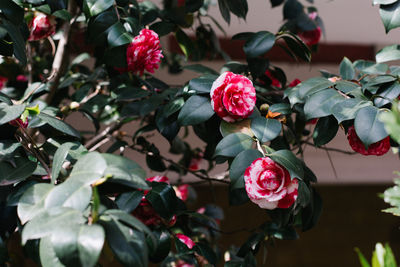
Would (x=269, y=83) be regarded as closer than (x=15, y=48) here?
No

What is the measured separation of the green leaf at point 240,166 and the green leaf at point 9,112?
1.13 ft

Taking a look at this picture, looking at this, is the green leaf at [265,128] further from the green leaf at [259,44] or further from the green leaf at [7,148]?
the green leaf at [7,148]

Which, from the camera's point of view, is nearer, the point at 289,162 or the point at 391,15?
the point at 289,162

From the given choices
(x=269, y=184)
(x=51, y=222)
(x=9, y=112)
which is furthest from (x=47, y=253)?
(x=269, y=184)

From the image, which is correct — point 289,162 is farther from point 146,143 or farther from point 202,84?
point 146,143

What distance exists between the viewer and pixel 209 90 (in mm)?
776

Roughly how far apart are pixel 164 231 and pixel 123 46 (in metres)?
0.40

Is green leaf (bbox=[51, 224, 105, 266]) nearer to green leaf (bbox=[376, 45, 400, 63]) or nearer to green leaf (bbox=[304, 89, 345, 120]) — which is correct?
green leaf (bbox=[304, 89, 345, 120])

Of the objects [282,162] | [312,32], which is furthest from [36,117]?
[312,32]

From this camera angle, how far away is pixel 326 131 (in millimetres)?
741

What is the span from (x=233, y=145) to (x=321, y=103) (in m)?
0.18

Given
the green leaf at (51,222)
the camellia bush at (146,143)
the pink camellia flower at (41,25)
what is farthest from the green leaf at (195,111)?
the pink camellia flower at (41,25)

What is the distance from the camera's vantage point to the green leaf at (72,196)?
46 centimetres

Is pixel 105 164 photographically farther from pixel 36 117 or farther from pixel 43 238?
pixel 36 117
